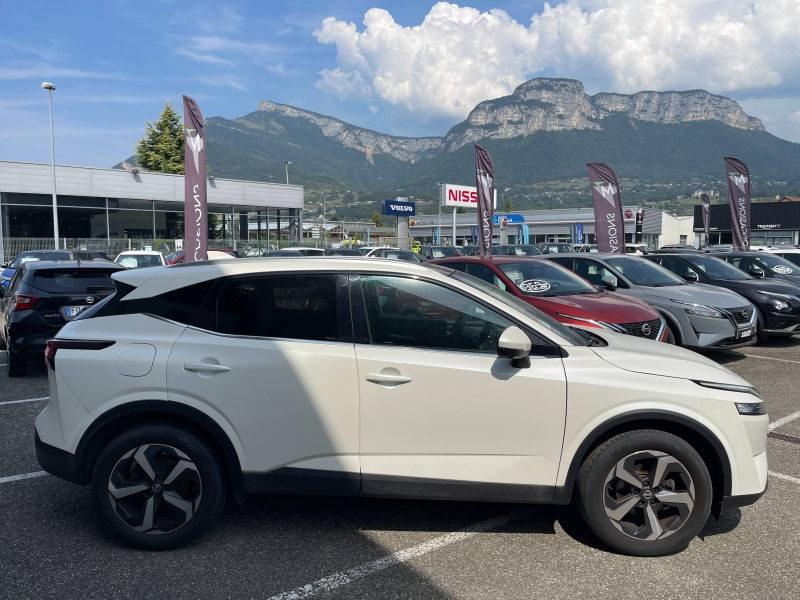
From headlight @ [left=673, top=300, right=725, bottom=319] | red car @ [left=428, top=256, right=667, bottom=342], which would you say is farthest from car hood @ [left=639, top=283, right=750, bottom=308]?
red car @ [left=428, top=256, right=667, bottom=342]

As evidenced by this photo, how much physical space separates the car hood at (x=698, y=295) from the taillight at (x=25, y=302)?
865 centimetres

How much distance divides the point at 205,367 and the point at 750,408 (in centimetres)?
309

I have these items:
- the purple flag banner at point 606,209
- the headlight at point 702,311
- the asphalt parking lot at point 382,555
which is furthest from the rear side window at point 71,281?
the purple flag banner at point 606,209

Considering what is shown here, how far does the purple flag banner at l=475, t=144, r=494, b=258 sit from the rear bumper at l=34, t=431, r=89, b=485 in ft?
52.8

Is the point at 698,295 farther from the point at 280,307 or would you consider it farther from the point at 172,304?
the point at 172,304

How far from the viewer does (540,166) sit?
199 meters

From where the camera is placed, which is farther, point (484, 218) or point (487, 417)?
point (484, 218)

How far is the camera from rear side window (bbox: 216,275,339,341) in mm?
3496

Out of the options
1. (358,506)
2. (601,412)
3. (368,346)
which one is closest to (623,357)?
(601,412)

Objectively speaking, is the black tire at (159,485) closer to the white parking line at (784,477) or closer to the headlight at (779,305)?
the white parking line at (784,477)

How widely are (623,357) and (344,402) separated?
1633 millimetres

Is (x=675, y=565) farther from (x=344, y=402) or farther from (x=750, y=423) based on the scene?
(x=344, y=402)

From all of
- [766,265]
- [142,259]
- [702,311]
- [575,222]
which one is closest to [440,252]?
[142,259]

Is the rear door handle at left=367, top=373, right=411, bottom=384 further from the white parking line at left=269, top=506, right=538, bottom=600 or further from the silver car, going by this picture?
the silver car
